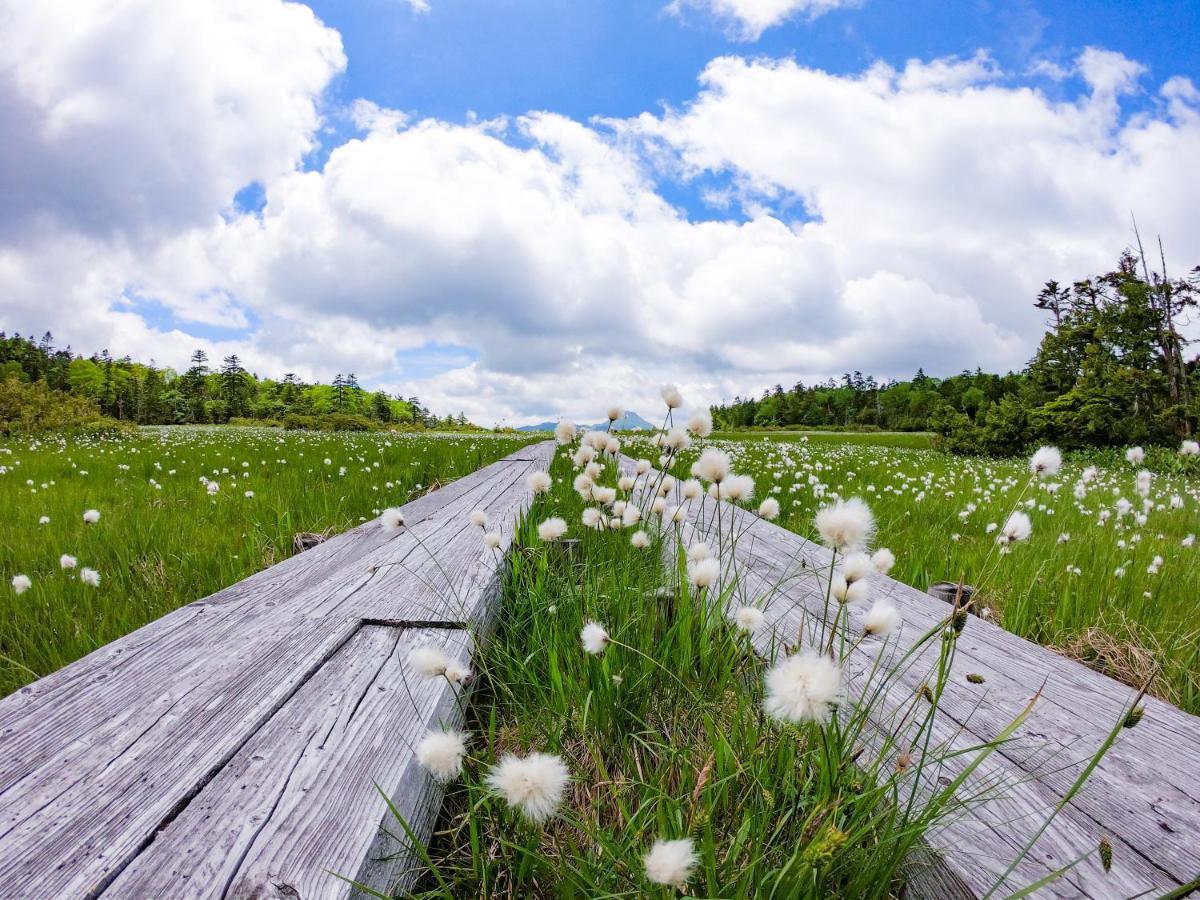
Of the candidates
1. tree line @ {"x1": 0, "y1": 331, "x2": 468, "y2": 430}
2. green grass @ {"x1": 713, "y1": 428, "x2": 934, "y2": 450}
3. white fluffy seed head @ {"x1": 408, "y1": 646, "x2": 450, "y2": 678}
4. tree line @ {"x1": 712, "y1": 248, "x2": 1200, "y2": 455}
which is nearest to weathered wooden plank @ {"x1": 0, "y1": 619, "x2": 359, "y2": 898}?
white fluffy seed head @ {"x1": 408, "y1": 646, "x2": 450, "y2": 678}

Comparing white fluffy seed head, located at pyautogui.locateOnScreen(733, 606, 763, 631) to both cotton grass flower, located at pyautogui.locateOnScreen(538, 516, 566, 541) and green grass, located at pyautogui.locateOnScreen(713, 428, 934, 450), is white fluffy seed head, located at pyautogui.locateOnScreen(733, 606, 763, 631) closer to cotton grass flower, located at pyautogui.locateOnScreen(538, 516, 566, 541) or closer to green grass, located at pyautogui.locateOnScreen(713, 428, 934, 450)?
cotton grass flower, located at pyautogui.locateOnScreen(538, 516, 566, 541)

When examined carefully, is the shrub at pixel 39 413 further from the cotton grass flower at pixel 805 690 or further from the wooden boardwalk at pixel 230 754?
the cotton grass flower at pixel 805 690

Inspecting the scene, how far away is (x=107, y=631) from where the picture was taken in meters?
2.82

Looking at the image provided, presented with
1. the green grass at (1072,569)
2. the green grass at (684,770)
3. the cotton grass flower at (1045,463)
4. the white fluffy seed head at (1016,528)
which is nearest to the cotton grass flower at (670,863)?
the green grass at (684,770)

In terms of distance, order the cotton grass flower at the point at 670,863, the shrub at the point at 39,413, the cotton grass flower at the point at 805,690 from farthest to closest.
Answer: the shrub at the point at 39,413 < the cotton grass flower at the point at 805,690 < the cotton grass flower at the point at 670,863

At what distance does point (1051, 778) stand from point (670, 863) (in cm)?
107

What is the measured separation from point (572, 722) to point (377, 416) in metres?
77.5

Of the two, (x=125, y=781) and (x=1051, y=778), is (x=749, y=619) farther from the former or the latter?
(x=125, y=781)

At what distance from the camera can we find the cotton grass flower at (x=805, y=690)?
959mm

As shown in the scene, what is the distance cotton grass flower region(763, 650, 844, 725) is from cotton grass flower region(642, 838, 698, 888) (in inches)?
9.9

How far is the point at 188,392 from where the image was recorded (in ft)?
224

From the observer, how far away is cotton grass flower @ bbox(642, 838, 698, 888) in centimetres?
83

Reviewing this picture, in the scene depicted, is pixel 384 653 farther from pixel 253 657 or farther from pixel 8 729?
pixel 8 729

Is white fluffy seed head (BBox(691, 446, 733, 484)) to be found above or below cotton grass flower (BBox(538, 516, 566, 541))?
above
